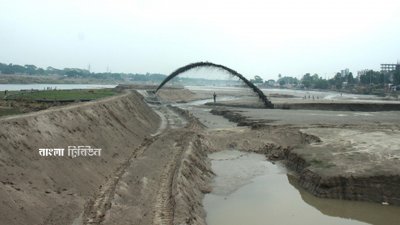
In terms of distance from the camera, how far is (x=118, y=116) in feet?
107

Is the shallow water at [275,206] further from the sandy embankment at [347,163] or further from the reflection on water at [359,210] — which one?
the sandy embankment at [347,163]

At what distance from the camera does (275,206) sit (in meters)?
18.4

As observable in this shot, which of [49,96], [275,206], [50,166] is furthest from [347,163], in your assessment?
[49,96]

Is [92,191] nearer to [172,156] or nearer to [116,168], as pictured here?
[116,168]

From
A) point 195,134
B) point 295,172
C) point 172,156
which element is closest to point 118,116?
point 195,134

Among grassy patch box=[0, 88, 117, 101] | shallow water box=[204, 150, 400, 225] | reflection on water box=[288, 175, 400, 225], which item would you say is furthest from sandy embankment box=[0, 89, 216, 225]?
grassy patch box=[0, 88, 117, 101]

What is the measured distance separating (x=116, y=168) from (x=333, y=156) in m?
12.7

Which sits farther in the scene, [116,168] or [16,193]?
[116,168]

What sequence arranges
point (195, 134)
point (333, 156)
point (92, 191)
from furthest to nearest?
point (195, 134)
point (333, 156)
point (92, 191)

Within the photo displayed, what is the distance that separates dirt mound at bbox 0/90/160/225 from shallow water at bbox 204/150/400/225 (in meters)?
5.38

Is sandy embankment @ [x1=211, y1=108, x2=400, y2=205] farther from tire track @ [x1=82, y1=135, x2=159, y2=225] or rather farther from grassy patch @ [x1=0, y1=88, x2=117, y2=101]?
grassy patch @ [x1=0, y1=88, x2=117, y2=101]

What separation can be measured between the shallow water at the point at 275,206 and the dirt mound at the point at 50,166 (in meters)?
5.38

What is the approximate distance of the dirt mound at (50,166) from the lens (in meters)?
11.9

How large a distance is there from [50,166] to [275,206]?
32.5ft
